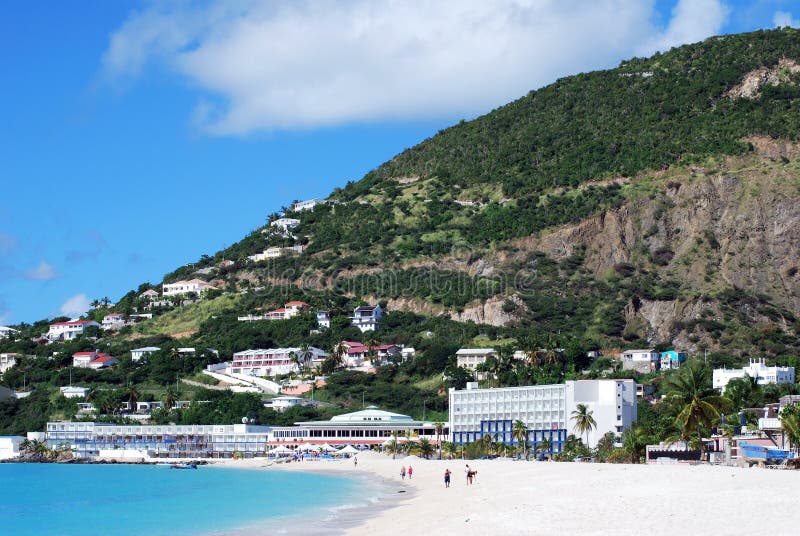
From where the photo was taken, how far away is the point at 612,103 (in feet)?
572

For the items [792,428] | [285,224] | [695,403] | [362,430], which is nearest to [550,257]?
[362,430]

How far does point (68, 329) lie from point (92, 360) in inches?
882

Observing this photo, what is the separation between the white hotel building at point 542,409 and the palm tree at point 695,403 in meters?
23.8

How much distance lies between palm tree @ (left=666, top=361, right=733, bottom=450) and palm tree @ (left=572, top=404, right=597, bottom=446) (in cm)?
2290

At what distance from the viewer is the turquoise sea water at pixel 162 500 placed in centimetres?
5247

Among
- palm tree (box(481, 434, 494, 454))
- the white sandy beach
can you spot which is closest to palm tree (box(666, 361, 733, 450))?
the white sandy beach

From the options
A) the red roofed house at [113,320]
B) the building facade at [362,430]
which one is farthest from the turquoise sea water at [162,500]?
the red roofed house at [113,320]

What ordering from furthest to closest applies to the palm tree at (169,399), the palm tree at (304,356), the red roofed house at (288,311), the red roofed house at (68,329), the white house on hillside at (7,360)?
the red roofed house at (68,329), the white house on hillside at (7,360), the red roofed house at (288,311), the palm tree at (304,356), the palm tree at (169,399)

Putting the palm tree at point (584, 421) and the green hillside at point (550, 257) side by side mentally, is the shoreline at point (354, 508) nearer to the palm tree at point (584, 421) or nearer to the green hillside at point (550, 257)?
the palm tree at point (584, 421)

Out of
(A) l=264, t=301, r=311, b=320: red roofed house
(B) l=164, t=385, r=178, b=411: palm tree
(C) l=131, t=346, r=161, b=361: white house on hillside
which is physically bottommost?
(B) l=164, t=385, r=178, b=411: palm tree

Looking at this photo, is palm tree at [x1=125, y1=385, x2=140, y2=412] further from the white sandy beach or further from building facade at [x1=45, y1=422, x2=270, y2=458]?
the white sandy beach

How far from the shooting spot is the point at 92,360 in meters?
138

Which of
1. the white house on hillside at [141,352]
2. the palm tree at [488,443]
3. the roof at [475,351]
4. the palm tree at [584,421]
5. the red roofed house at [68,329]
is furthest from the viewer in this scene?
the red roofed house at [68,329]

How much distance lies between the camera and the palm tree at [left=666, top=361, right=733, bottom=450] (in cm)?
6362
